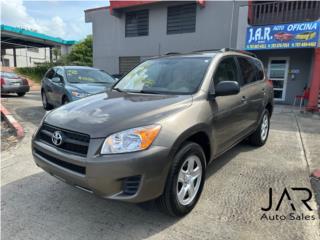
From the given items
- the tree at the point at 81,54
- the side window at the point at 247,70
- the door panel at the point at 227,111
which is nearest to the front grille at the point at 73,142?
the door panel at the point at 227,111

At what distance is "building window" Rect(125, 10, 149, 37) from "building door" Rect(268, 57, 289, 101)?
7281 millimetres

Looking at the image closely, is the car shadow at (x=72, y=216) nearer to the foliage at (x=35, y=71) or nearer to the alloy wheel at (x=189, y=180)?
the alloy wheel at (x=189, y=180)

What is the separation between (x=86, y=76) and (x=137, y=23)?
8917 millimetres

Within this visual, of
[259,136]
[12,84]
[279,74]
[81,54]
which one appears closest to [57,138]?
[259,136]

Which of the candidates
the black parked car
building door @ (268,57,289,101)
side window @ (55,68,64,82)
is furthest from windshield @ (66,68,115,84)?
building door @ (268,57,289,101)

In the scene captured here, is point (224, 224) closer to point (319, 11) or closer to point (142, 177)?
point (142, 177)

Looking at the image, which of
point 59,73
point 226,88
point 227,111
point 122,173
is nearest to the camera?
point 122,173

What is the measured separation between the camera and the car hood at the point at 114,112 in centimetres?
232

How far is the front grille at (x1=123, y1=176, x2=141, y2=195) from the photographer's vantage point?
220 centimetres

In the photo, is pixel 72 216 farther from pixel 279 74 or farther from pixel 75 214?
pixel 279 74

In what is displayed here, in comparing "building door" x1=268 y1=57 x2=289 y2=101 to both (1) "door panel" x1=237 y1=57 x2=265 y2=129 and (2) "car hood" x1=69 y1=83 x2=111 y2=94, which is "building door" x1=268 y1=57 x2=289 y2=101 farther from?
(2) "car hood" x1=69 y1=83 x2=111 y2=94

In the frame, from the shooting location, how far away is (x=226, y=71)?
11.8ft

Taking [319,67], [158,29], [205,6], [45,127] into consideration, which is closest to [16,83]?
[158,29]

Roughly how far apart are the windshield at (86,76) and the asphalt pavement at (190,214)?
11.8 ft
